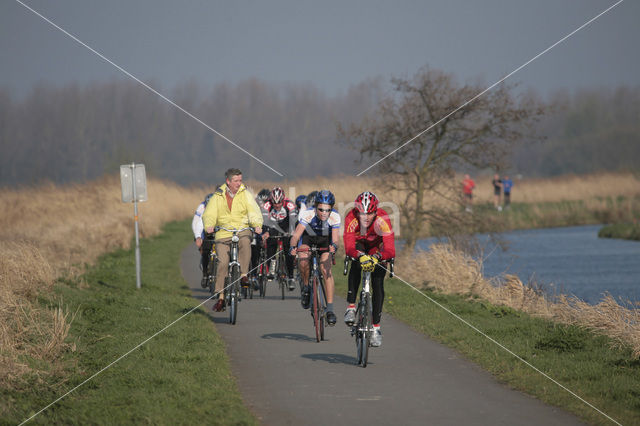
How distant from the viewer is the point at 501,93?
22250mm

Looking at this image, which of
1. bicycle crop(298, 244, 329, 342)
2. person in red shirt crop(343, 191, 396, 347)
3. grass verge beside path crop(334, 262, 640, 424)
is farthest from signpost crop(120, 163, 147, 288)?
person in red shirt crop(343, 191, 396, 347)

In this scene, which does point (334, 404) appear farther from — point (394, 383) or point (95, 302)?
point (95, 302)

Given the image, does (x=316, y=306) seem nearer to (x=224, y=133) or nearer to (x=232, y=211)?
(x=232, y=211)

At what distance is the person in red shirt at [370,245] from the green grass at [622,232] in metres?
27.1

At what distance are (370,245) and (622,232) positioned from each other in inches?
1084

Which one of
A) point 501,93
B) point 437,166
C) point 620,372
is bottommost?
point 620,372

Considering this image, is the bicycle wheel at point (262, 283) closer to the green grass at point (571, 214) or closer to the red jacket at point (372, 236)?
the red jacket at point (372, 236)

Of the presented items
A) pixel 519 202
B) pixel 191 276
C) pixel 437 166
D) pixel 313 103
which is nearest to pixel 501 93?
pixel 437 166

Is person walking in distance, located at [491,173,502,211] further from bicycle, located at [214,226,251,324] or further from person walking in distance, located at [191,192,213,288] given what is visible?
bicycle, located at [214,226,251,324]

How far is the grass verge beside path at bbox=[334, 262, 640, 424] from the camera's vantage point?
7.75m

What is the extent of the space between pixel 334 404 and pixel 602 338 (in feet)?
15.8

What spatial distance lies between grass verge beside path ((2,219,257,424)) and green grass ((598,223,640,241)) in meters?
23.5

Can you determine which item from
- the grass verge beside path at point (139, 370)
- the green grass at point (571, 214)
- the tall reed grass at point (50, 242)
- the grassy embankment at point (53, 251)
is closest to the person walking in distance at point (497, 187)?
the green grass at point (571, 214)

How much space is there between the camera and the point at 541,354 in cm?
1003
